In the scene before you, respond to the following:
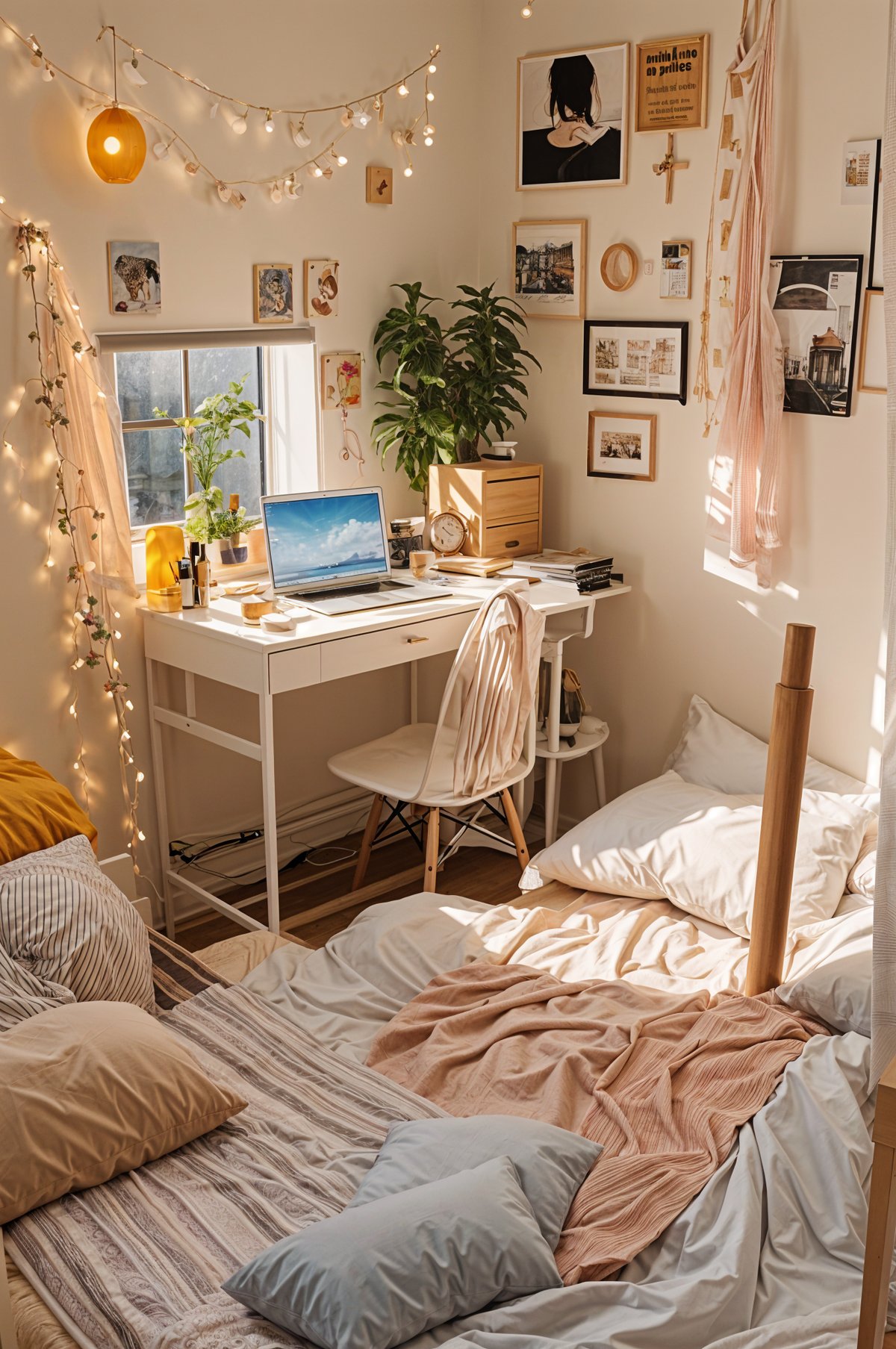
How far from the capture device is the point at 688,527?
362 centimetres

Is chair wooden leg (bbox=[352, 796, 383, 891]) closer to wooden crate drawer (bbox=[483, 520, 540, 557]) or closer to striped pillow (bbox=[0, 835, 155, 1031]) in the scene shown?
wooden crate drawer (bbox=[483, 520, 540, 557])

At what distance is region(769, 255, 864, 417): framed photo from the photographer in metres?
3.12

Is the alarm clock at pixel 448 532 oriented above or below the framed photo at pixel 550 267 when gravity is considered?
below

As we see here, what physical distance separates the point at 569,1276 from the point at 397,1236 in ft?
1.01

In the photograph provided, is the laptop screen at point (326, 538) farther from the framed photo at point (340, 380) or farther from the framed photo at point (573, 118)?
the framed photo at point (573, 118)

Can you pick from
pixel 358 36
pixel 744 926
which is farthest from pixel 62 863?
pixel 358 36

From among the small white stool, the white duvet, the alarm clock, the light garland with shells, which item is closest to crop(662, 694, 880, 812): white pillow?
the small white stool

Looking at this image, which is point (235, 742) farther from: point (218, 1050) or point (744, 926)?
point (744, 926)

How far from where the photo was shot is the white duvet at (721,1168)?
66.0 inches

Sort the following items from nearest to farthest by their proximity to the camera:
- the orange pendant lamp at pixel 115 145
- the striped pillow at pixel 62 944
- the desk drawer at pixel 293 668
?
the striped pillow at pixel 62 944
the orange pendant lamp at pixel 115 145
the desk drawer at pixel 293 668

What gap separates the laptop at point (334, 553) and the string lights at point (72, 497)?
465 mm

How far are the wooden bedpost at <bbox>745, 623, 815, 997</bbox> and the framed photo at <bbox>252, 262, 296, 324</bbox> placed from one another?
177 centimetres

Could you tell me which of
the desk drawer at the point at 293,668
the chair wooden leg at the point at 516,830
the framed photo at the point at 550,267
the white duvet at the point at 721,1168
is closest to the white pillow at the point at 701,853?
the white duvet at the point at 721,1168

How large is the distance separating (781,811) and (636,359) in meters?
1.71
